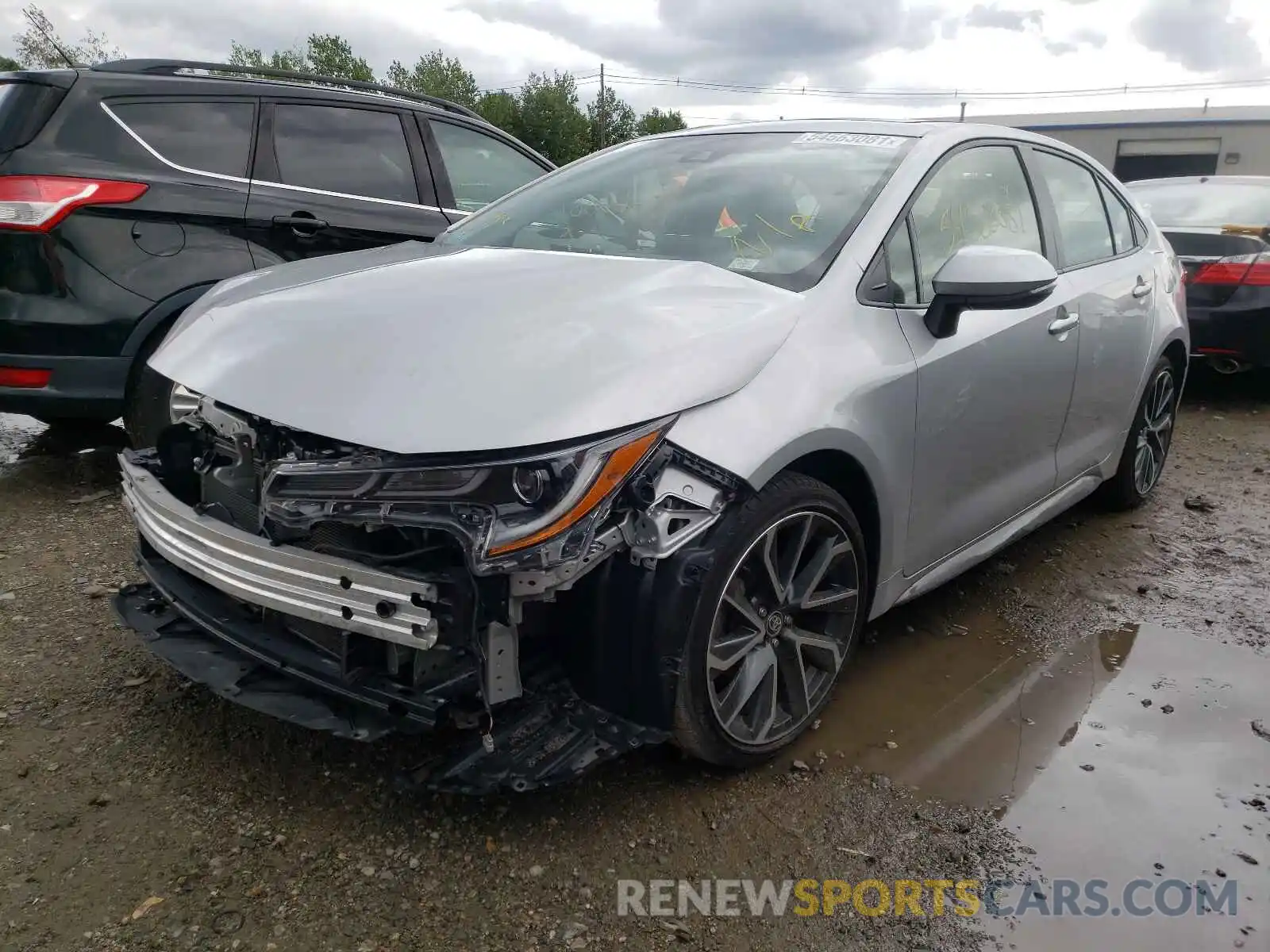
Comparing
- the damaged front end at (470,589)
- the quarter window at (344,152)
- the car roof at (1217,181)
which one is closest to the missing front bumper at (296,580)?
the damaged front end at (470,589)

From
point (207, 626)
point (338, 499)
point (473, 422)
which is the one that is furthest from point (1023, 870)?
point (207, 626)

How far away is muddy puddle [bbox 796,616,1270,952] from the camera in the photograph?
213cm

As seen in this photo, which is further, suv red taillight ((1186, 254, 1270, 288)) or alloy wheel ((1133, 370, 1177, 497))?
suv red taillight ((1186, 254, 1270, 288))

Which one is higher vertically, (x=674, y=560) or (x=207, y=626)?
(x=674, y=560)

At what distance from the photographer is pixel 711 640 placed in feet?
7.31

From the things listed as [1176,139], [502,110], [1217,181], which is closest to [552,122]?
[502,110]

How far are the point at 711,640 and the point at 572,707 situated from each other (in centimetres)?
36

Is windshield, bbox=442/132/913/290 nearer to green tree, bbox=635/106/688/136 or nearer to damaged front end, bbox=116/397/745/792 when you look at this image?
damaged front end, bbox=116/397/745/792

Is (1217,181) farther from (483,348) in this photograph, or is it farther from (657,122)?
(657,122)

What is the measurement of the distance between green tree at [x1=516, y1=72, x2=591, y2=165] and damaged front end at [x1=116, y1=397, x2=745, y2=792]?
171ft

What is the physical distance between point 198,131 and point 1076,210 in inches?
150

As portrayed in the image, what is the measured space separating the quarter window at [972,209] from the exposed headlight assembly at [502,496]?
132cm

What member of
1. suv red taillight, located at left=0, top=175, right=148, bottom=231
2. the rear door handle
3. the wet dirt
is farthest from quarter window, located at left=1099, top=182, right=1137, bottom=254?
suv red taillight, located at left=0, top=175, right=148, bottom=231

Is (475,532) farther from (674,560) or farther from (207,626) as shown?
(207,626)
